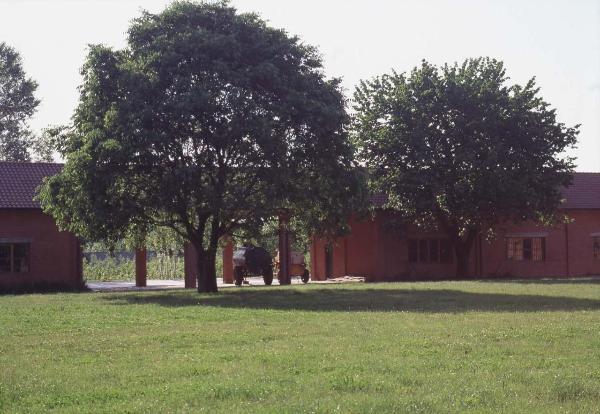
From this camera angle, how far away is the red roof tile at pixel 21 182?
37312mm

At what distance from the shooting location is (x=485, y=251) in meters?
46.1

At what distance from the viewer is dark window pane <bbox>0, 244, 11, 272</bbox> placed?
37.0 m

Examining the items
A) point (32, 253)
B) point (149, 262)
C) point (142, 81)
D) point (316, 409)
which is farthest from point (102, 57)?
point (149, 262)

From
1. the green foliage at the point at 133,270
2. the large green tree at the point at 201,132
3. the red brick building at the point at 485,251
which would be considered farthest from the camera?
the green foliage at the point at 133,270

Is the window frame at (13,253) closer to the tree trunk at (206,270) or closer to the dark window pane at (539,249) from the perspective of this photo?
the tree trunk at (206,270)

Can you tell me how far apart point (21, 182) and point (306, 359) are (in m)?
30.4

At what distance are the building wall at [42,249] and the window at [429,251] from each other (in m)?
17.3

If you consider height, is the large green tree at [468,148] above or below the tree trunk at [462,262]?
above

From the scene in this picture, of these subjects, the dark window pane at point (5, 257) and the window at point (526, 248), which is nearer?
the dark window pane at point (5, 257)

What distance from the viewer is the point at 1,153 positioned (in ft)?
215

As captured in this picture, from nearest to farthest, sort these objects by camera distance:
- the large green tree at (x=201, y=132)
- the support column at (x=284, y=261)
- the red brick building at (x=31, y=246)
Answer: the large green tree at (x=201, y=132)
the red brick building at (x=31, y=246)
the support column at (x=284, y=261)

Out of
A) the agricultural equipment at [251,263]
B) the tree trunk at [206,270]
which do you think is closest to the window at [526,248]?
the agricultural equipment at [251,263]

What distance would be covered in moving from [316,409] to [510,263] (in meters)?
39.8

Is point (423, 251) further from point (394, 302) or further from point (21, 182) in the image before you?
point (394, 302)
